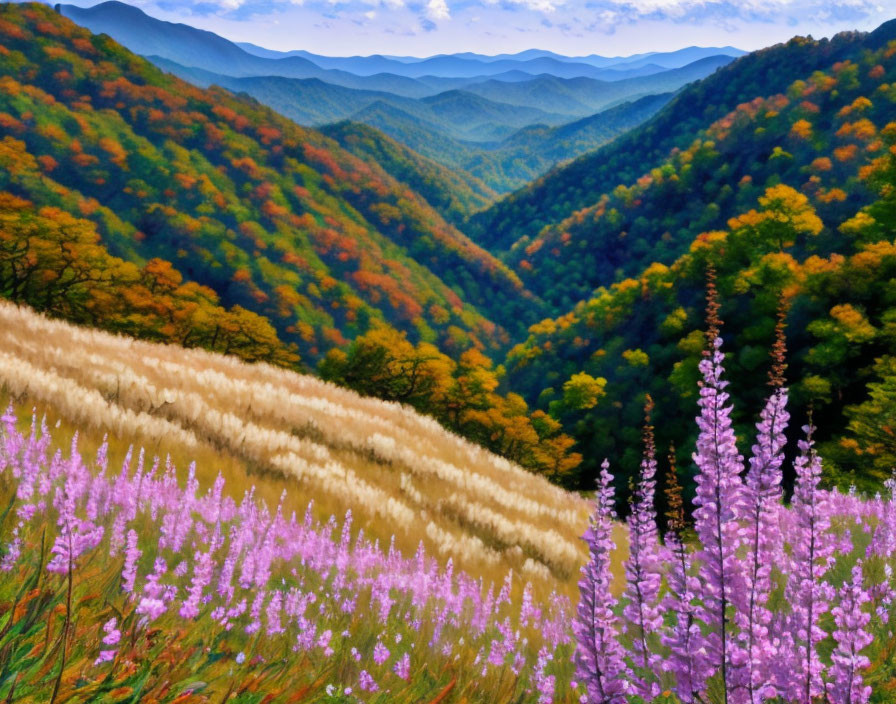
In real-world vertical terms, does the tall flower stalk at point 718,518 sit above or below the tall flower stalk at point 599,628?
above

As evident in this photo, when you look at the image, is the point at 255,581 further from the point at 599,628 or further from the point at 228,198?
the point at 228,198

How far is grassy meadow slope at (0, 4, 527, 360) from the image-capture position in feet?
304

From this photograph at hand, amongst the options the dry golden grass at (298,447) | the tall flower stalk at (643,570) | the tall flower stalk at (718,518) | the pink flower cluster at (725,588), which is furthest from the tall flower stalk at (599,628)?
the dry golden grass at (298,447)

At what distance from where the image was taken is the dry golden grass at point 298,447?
5051 mm

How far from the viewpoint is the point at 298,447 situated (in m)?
6.71

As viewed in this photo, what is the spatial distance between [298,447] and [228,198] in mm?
113442

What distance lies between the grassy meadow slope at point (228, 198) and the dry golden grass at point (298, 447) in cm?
8089

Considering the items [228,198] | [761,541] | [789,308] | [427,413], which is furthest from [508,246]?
[761,541]

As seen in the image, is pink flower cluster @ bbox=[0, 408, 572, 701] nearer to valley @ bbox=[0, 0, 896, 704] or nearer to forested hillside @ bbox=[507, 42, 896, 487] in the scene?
valley @ bbox=[0, 0, 896, 704]

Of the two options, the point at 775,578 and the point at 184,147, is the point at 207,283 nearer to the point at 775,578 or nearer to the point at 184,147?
the point at 184,147

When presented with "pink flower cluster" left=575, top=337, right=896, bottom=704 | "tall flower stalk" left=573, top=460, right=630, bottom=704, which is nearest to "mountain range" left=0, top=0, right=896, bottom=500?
"pink flower cluster" left=575, top=337, right=896, bottom=704

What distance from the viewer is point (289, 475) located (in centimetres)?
550

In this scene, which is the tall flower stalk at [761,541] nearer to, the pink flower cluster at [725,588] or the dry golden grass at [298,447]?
the pink flower cluster at [725,588]

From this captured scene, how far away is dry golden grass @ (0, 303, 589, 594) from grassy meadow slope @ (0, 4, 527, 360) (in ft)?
265
